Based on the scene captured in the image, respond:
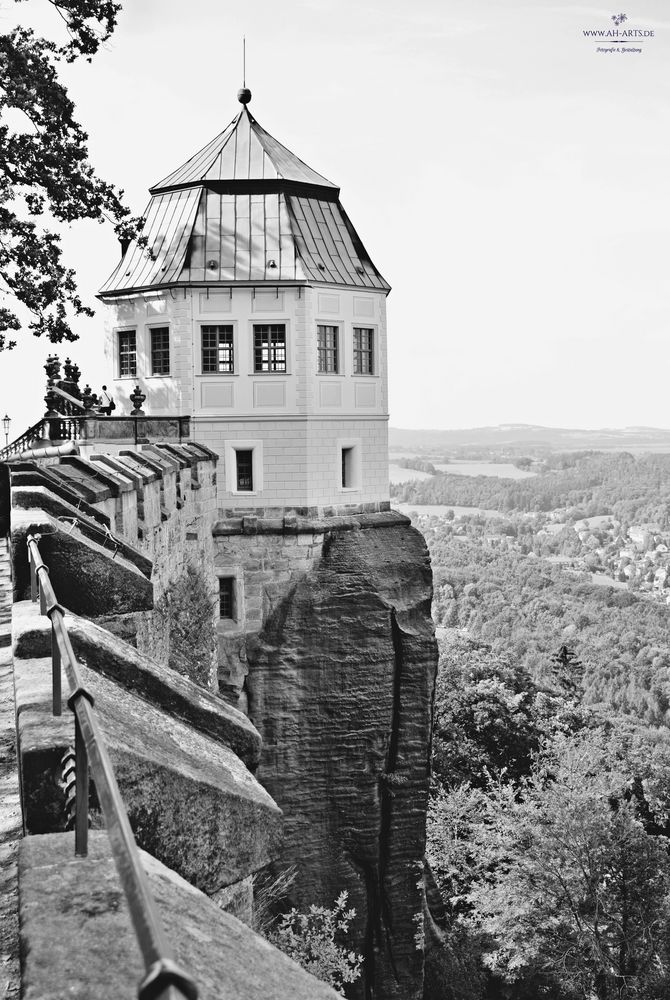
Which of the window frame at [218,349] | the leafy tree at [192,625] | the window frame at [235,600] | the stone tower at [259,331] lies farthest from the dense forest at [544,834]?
the window frame at [218,349]

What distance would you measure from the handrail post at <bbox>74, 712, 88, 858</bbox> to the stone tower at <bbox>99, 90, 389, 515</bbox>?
25386 millimetres

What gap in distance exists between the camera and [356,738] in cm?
2700

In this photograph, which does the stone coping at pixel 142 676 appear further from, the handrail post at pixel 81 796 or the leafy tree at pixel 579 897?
the leafy tree at pixel 579 897

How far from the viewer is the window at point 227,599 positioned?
2659 centimetres

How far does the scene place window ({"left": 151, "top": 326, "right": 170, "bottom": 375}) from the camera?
28.3 metres

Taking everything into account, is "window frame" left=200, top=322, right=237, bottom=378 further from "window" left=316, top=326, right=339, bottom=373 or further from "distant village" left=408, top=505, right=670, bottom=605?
"distant village" left=408, top=505, right=670, bottom=605

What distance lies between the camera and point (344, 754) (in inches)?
1057

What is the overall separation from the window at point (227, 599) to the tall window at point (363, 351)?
6.41m

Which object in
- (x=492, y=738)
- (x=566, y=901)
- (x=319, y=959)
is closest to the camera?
(x=319, y=959)

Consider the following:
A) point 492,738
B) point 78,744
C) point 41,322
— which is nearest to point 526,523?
point 492,738

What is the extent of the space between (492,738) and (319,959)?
58.6 feet

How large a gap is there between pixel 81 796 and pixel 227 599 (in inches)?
981

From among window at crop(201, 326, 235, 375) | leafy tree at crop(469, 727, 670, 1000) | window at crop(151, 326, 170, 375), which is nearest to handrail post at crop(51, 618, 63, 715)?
leafy tree at crop(469, 727, 670, 1000)

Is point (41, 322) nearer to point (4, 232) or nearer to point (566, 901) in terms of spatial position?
point (4, 232)
